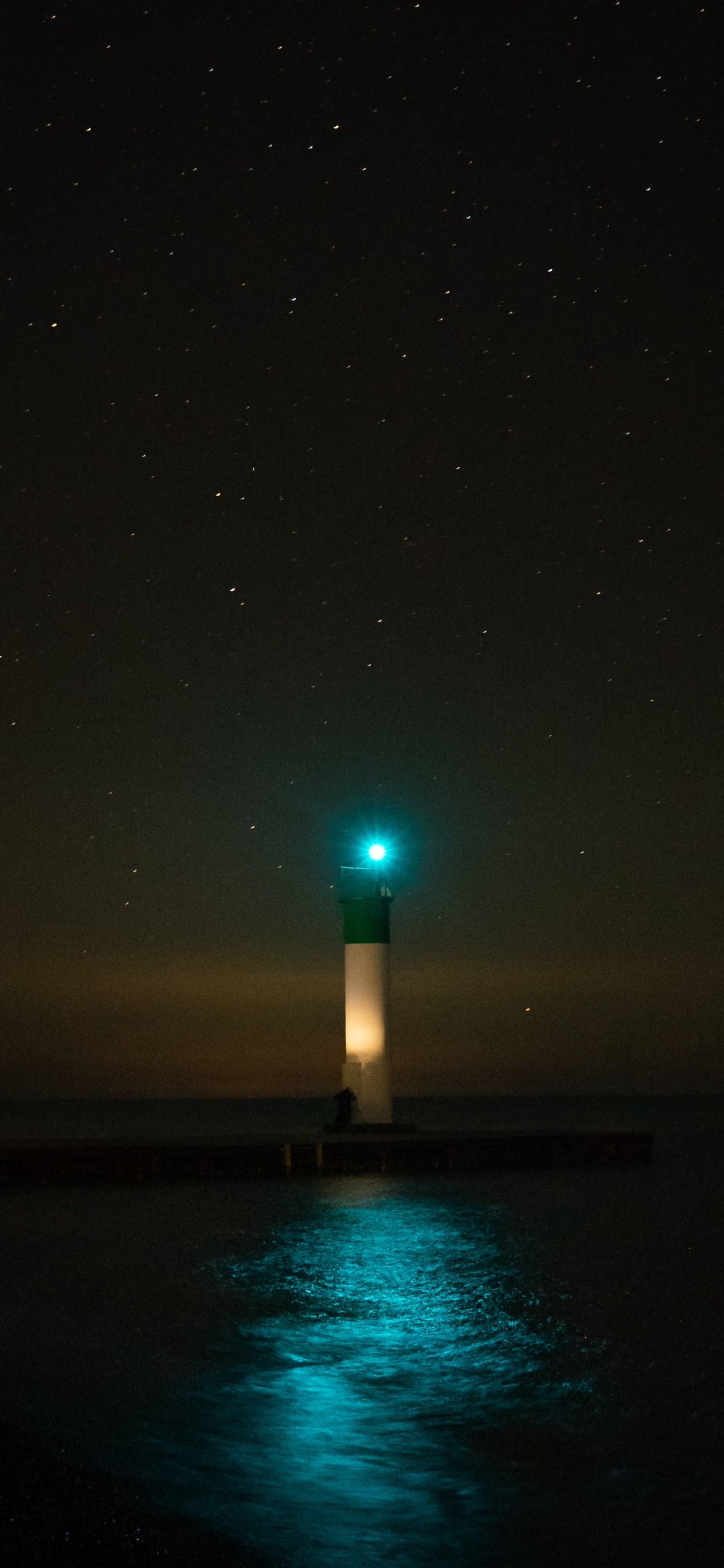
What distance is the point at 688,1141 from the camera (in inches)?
2264

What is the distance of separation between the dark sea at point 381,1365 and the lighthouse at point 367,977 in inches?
85.9

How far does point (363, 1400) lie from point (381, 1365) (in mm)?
1501

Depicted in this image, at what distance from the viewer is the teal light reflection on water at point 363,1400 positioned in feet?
26.7

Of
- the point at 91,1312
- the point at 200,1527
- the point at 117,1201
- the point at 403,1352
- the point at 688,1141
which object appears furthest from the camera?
the point at 688,1141

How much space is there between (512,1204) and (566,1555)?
1858 centimetres

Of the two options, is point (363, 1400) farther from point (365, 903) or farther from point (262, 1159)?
point (365, 903)

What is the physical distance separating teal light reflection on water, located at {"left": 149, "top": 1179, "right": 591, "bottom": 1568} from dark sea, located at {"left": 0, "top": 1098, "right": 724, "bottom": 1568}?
33 mm

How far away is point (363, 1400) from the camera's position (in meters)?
11.3

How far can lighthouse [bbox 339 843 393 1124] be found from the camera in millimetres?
27094

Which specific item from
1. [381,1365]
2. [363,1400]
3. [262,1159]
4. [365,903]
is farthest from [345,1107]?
[363,1400]

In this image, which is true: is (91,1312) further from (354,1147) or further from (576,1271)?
(354,1147)

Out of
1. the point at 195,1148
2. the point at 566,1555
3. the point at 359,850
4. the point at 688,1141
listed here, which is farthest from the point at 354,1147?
the point at 688,1141

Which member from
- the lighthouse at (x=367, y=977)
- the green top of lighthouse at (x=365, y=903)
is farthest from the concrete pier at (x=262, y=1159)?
the green top of lighthouse at (x=365, y=903)

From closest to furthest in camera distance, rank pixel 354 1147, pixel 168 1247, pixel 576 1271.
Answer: pixel 576 1271
pixel 168 1247
pixel 354 1147
